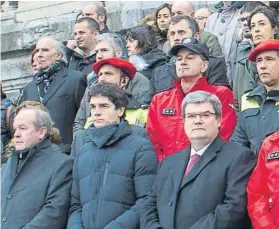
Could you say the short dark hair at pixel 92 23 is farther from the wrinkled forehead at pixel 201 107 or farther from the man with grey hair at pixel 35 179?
the wrinkled forehead at pixel 201 107

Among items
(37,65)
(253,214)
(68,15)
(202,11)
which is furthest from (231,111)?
(68,15)

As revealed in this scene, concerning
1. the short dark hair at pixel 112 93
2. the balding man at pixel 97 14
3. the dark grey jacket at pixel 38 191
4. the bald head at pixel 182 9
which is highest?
the bald head at pixel 182 9

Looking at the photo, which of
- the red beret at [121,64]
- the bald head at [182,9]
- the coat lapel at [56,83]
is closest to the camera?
the red beret at [121,64]

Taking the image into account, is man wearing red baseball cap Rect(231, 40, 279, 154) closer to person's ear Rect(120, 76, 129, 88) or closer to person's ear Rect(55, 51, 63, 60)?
person's ear Rect(120, 76, 129, 88)

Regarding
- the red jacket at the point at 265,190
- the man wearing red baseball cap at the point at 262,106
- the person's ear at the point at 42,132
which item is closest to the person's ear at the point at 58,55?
the person's ear at the point at 42,132

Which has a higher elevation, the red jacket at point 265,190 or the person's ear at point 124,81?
the person's ear at point 124,81

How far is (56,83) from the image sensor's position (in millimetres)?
9039

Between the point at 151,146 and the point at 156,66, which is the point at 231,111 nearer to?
the point at 151,146

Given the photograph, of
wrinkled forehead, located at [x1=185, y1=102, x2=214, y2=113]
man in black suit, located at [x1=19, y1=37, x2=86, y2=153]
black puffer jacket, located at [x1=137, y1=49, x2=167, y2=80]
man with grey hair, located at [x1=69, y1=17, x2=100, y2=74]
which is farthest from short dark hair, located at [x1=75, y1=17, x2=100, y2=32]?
wrinkled forehead, located at [x1=185, y1=102, x2=214, y2=113]

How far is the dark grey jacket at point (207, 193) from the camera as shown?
19.5 ft

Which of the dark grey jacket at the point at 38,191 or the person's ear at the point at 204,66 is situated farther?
the person's ear at the point at 204,66

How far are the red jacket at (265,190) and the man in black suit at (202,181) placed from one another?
3.8 inches

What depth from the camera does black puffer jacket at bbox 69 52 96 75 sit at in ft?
31.6

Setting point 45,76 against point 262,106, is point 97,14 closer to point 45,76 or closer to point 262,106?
point 45,76
